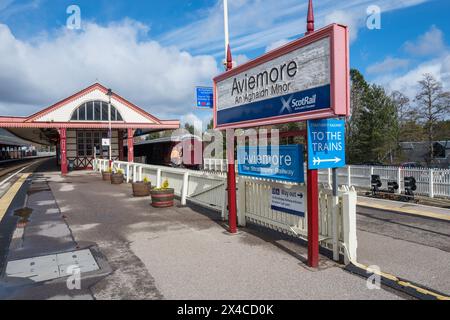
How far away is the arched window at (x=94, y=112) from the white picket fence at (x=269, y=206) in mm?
18601

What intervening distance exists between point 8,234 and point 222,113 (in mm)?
5393

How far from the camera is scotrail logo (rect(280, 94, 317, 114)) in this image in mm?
4973

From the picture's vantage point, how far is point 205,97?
8148 mm

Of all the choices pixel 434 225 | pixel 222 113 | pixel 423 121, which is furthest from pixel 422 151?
pixel 222 113

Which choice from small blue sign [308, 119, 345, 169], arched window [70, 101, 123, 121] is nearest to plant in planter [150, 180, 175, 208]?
small blue sign [308, 119, 345, 169]

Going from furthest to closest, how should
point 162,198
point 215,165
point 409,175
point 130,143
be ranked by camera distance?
point 215,165 < point 130,143 < point 409,175 < point 162,198

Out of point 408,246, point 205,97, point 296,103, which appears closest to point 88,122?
point 205,97

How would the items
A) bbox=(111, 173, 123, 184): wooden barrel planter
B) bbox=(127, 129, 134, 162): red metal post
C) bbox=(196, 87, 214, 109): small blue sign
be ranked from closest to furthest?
Result: bbox=(196, 87, 214, 109): small blue sign → bbox=(111, 173, 123, 184): wooden barrel planter → bbox=(127, 129, 134, 162): red metal post

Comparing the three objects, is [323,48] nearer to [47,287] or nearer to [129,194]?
[47,287]

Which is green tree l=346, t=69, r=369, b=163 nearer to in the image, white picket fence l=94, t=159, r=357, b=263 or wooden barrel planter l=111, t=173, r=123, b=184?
wooden barrel planter l=111, t=173, r=123, b=184

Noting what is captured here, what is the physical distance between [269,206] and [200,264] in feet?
7.38

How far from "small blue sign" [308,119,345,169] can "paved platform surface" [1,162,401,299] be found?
1.58 meters

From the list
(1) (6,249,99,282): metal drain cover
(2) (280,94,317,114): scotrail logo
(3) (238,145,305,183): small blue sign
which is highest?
(2) (280,94,317,114): scotrail logo

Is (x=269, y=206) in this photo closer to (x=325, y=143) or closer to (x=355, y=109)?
(x=325, y=143)
